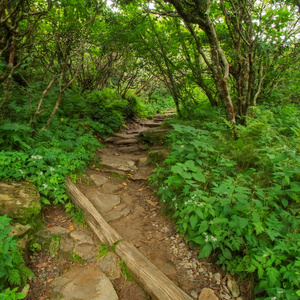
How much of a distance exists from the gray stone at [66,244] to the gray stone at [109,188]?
4.98ft

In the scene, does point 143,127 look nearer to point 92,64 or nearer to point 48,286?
point 92,64

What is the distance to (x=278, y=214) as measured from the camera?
2.60 metres

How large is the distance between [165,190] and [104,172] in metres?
2.32

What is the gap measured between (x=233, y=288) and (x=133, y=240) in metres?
1.56

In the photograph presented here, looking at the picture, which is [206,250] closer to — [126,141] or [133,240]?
[133,240]

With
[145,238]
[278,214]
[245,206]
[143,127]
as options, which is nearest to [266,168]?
[278,214]

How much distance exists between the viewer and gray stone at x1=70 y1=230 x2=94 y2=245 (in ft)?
10.2

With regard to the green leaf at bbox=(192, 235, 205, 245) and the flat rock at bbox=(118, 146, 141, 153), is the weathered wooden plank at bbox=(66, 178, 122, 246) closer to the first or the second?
the green leaf at bbox=(192, 235, 205, 245)

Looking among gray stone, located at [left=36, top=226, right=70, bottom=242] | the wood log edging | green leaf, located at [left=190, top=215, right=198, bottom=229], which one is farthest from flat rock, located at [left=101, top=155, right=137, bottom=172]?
green leaf, located at [left=190, top=215, right=198, bottom=229]

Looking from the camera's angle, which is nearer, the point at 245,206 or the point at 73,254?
the point at 245,206

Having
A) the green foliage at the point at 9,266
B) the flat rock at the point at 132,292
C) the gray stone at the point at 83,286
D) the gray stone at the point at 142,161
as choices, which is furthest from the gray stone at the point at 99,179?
the flat rock at the point at 132,292

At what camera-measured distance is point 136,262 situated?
2619 millimetres

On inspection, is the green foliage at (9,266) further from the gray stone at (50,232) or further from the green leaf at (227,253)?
the green leaf at (227,253)

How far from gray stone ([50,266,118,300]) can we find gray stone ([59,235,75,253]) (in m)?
0.34
